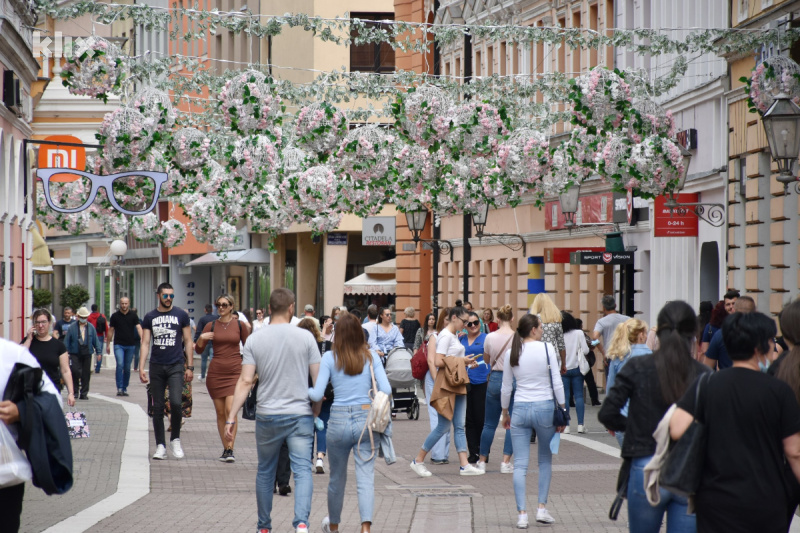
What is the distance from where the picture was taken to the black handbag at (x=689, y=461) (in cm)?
645

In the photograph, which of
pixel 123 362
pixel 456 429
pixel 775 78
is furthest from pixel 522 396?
pixel 123 362

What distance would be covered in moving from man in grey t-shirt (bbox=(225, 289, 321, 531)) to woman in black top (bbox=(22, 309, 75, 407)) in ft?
17.7

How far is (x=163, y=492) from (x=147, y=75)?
6.60 metres

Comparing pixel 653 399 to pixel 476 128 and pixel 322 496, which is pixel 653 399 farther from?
pixel 476 128

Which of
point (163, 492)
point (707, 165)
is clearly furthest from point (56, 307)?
point (163, 492)

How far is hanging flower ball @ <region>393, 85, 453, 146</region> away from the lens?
1888cm

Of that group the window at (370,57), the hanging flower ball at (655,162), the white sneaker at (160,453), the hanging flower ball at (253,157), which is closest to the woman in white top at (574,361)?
the hanging flower ball at (655,162)

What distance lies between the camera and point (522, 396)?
11.9 meters

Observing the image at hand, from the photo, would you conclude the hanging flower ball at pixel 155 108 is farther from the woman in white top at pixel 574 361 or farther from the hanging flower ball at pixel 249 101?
the woman in white top at pixel 574 361

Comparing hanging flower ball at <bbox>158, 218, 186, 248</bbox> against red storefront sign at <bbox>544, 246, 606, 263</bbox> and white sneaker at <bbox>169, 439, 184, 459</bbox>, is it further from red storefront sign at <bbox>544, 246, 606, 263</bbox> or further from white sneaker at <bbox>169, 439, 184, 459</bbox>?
white sneaker at <bbox>169, 439, 184, 459</bbox>

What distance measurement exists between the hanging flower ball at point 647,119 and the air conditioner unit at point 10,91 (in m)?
10.2

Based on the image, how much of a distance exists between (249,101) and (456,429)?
542 centimetres

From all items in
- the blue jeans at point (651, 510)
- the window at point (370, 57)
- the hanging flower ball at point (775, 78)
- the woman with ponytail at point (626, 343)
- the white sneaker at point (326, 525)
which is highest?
the window at point (370, 57)

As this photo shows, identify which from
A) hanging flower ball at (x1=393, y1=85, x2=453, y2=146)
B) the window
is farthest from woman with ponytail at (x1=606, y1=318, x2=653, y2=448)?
the window
